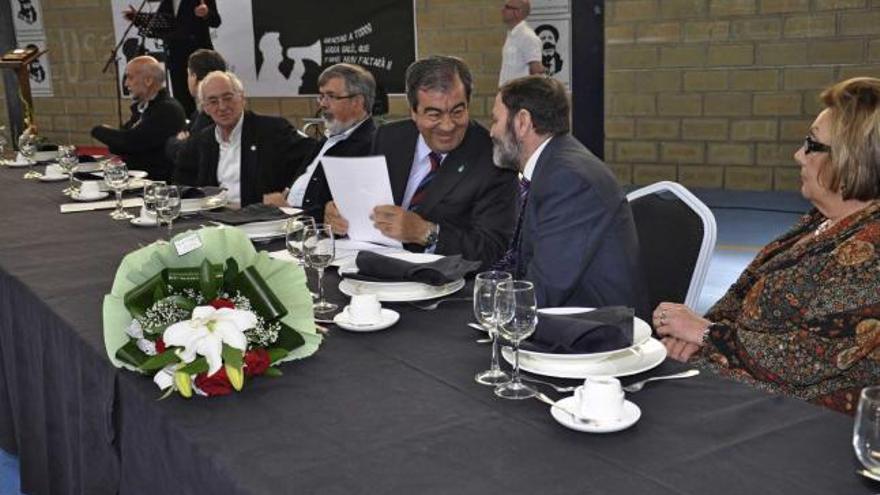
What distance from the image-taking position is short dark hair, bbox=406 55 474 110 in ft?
9.13

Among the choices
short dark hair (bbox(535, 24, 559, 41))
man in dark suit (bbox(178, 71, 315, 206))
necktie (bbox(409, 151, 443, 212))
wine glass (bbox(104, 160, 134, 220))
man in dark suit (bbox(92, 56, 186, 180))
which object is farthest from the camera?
short dark hair (bbox(535, 24, 559, 41))

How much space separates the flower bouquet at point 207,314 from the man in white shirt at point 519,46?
529 centimetres

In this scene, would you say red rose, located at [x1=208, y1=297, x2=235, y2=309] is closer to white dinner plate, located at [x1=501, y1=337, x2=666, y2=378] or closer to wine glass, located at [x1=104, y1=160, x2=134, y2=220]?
white dinner plate, located at [x1=501, y1=337, x2=666, y2=378]

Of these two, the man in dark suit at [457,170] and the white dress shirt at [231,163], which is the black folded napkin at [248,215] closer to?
the man in dark suit at [457,170]

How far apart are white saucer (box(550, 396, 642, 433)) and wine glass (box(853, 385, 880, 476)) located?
0.30 meters

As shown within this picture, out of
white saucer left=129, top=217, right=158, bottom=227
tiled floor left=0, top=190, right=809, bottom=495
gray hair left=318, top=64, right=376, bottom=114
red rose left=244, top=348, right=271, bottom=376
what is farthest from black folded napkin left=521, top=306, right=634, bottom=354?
tiled floor left=0, top=190, right=809, bottom=495

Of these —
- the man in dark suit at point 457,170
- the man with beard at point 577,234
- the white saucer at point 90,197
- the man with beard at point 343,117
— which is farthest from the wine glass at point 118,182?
the man with beard at point 577,234

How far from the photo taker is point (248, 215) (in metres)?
2.82

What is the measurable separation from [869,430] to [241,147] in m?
3.54

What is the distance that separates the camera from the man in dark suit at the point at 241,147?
4.20 m

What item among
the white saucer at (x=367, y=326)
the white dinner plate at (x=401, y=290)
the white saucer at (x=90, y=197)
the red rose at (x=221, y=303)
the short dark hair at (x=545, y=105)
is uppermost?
the short dark hair at (x=545, y=105)

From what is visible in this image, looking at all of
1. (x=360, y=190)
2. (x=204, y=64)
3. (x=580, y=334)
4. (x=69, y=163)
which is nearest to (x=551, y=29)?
(x=204, y=64)

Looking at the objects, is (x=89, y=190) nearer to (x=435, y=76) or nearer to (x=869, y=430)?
(x=435, y=76)

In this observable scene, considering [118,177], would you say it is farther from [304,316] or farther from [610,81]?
[610,81]
